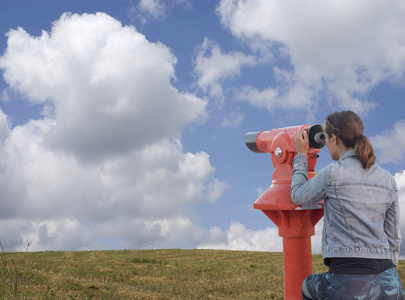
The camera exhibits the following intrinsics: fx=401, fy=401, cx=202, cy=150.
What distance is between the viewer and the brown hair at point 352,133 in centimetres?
239

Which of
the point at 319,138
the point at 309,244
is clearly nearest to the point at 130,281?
the point at 309,244

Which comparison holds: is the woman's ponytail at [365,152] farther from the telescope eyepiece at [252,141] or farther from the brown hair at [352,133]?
the telescope eyepiece at [252,141]

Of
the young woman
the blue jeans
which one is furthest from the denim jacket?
the blue jeans

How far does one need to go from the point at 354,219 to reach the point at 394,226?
0.33 meters

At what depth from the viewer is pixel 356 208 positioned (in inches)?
93.5

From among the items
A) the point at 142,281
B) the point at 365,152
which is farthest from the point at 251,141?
the point at 142,281

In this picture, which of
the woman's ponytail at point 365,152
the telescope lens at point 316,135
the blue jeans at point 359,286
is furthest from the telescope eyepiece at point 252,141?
the blue jeans at point 359,286

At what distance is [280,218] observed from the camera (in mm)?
3111

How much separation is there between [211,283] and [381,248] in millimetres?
4662

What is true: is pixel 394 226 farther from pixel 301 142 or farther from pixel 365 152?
pixel 301 142

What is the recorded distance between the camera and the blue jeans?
7.38ft

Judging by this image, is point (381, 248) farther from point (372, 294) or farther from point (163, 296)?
point (163, 296)

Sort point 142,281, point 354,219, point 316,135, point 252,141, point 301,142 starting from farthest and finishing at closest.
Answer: point 142,281 < point 252,141 < point 316,135 < point 301,142 < point 354,219

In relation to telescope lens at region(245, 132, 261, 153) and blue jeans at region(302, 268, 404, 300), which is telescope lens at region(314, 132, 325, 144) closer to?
telescope lens at region(245, 132, 261, 153)
